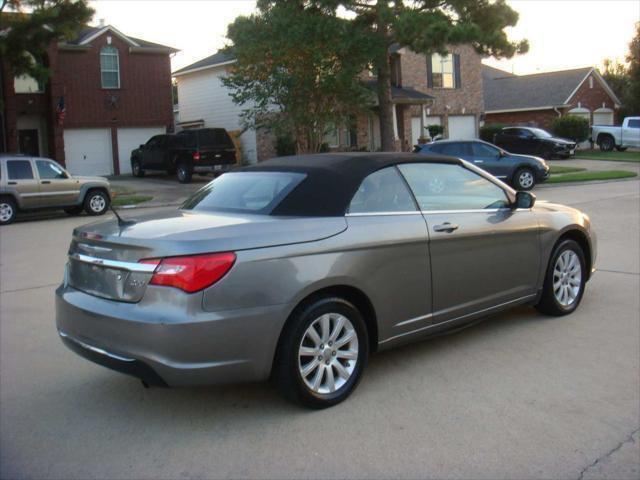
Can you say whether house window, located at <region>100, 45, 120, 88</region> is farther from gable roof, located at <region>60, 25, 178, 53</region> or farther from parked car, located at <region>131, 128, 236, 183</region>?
parked car, located at <region>131, 128, 236, 183</region>

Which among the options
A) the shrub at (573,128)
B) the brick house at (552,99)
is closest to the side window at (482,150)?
the shrub at (573,128)

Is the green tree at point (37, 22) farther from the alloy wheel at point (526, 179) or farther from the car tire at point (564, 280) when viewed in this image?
the car tire at point (564, 280)

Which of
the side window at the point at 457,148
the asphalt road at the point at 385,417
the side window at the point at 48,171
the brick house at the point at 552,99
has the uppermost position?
the brick house at the point at 552,99

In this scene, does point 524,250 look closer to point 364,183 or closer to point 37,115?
point 364,183

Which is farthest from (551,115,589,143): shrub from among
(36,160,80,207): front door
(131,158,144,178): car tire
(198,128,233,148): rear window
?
(36,160,80,207): front door

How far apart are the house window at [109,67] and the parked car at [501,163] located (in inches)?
660

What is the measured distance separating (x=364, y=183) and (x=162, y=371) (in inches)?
74.3

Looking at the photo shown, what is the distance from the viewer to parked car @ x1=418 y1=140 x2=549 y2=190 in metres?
21.3

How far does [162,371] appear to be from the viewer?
396cm

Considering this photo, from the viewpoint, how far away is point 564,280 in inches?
252

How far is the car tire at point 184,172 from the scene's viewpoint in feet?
88.9

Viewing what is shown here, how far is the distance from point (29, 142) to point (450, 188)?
28.9m

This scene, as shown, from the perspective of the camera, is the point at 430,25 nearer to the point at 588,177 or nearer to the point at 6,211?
the point at 588,177

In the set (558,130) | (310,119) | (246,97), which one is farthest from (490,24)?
(558,130)
